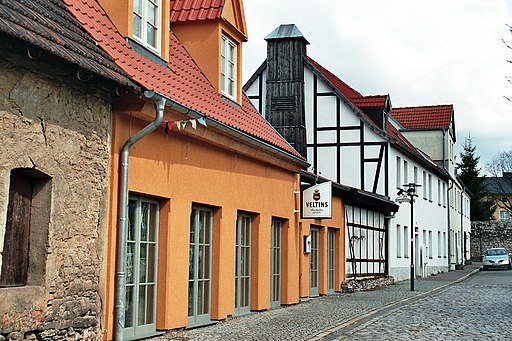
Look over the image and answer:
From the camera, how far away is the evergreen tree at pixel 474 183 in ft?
237

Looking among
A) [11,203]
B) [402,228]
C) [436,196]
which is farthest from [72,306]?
[436,196]

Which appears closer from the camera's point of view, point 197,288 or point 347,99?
point 197,288

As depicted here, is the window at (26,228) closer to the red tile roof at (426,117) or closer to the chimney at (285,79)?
the chimney at (285,79)

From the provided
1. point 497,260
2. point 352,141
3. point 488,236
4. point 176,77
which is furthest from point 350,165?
point 488,236

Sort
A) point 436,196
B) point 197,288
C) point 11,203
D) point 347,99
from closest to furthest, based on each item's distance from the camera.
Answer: point 11,203
point 197,288
point 347,99
point 436,196

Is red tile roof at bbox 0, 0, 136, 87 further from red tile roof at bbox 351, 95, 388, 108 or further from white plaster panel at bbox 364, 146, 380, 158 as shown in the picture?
red tile roof at bbox 351, 95, 388, 108

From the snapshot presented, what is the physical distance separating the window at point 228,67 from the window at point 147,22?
2.89m

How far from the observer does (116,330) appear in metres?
9.92

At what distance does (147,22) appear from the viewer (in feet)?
39.3

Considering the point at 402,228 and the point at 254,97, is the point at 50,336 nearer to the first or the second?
the point at 254,97

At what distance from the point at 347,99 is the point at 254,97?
3.92m

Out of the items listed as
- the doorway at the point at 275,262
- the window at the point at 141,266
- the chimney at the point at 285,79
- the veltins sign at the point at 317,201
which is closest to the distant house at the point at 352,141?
the chimney at the point at 285,79

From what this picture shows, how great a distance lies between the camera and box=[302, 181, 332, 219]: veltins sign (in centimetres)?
1936

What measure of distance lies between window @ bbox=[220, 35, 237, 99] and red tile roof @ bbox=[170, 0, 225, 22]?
25.0 inches
